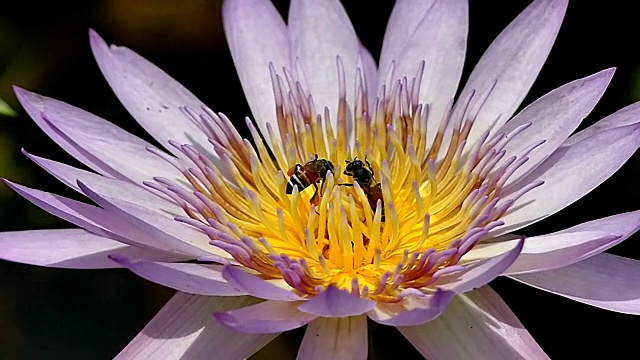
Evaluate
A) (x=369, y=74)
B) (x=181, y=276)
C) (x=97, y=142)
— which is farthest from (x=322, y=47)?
(x=181, y=276)

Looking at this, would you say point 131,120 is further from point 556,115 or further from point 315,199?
point 556,115

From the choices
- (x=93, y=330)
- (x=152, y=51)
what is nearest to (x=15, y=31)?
(x=152, y=51)

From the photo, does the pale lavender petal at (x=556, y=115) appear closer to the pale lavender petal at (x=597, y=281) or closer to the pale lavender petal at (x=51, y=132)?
the pale lavender petal at (x=597, y=281)

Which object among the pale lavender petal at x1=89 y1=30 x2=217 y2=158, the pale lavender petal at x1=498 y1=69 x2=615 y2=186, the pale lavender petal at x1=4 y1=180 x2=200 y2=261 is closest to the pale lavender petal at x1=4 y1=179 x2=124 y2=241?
the pale lavender petal at x1=4 y1=180 x2=200 y2=261

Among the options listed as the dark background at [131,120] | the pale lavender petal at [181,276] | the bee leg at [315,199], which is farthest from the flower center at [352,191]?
the dark background at [131,120]

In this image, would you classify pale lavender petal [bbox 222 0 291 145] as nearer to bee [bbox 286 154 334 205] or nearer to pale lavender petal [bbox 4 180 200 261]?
bee [bbox 286 154 334 205]

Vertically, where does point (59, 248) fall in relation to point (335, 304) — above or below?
above
